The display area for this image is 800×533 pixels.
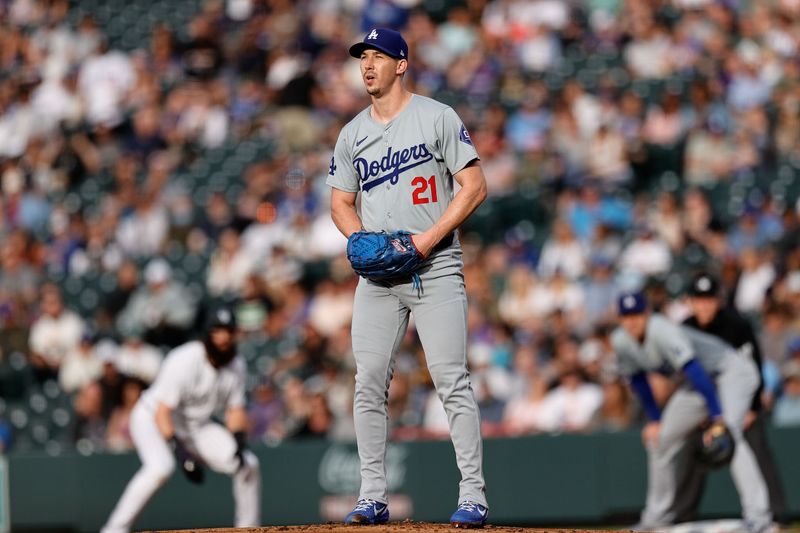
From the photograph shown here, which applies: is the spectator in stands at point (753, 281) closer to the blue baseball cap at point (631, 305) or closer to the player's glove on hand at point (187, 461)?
the blue baseball cap at point (631, 305)

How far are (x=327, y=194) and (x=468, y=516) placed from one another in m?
8.94

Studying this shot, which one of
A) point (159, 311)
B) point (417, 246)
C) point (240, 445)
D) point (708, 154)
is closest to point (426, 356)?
point (417, 246)

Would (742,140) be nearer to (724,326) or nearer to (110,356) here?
(724,326)

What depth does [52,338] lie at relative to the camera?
44.8ft

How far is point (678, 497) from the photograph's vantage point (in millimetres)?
10422

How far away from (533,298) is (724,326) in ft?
10.6

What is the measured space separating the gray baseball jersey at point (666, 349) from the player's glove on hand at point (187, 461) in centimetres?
302

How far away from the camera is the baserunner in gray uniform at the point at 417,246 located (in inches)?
228

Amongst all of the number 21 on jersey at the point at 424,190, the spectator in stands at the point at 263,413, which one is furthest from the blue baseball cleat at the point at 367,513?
the spectator in stands at the point at 263,413

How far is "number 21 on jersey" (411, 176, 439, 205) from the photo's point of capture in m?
5.84

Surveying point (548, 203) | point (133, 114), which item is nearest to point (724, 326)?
point (548, 203)

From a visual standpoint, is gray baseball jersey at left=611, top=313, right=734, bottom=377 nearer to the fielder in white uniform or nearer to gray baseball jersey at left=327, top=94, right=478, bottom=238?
the fielder in white uniform

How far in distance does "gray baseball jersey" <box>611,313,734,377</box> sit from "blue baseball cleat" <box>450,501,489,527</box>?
402cm

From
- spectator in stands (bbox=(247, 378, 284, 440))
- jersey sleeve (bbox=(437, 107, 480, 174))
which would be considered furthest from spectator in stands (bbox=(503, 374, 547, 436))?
jersey sleeve (bbox=(437, 107, 480, 174))
